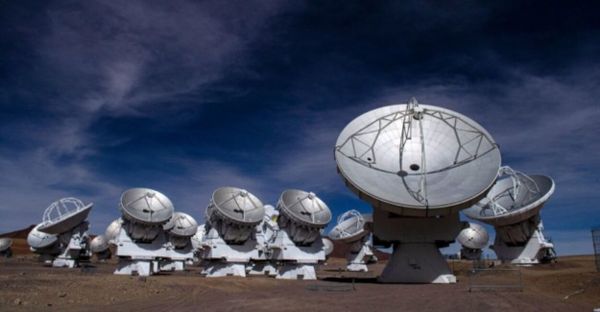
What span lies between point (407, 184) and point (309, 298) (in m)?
11.3

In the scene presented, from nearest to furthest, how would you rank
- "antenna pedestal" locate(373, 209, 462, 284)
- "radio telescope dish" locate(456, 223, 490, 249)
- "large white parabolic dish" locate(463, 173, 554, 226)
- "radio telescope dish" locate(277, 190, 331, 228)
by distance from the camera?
"antenna pedestal" locate(373, 209, 462, 284)
"radio telescope dish" locate(277, 190, 331, 228)
"large white parabolic dish" locate(463, 173, 554, 226)
"radio telescope dish" locate(456, 223, 490, 249)

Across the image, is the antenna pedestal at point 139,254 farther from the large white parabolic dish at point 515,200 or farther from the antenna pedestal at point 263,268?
the large white parabolic dish at point 515,200

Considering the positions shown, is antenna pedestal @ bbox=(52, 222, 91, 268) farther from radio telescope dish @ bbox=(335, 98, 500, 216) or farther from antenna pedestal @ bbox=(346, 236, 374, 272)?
radio telescope dish @ bbox=(335, 98, 500, 216)

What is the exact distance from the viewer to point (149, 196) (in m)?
45.1

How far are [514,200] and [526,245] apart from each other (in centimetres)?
499

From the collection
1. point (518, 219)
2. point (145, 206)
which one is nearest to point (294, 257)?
point (145, 206)

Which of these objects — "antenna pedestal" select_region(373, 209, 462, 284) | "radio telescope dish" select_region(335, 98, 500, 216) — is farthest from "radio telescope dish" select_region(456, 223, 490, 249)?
"radio telescope dish" select_region(335, 98, 500, 216)

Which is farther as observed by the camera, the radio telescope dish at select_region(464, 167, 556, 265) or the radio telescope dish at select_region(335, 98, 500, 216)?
the radio telescope dish at select_region(464, 167, 556, 265)

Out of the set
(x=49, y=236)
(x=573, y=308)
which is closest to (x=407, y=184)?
(x=573, y=308)

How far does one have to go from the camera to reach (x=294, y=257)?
136ft

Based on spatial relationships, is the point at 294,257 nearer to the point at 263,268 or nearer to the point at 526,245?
the point at 263,268

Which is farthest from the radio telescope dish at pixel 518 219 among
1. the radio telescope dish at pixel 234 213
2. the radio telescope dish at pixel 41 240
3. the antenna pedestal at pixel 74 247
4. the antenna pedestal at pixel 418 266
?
the radio telescope dish at pixel 41 240

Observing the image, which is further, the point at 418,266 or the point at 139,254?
the point at 139,254

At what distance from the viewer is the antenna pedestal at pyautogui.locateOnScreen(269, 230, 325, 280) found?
41.6 m
